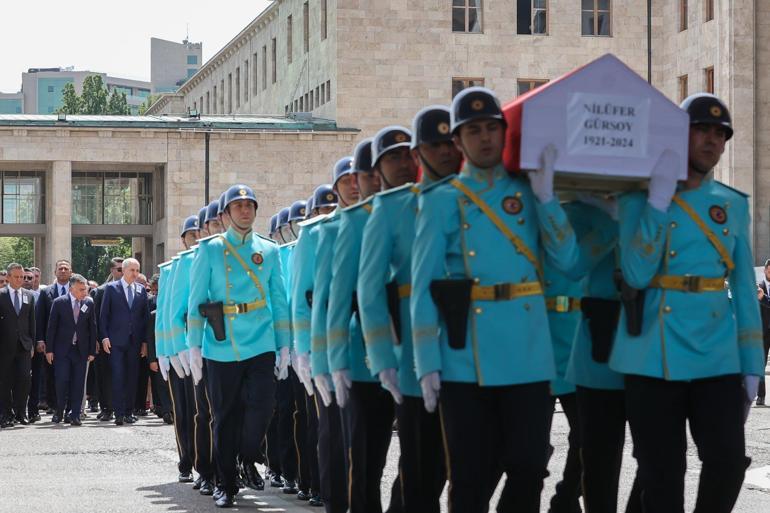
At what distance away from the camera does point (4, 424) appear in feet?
69.7

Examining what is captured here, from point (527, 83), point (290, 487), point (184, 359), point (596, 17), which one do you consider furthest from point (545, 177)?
point (596, 17)

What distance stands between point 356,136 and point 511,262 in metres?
50.6

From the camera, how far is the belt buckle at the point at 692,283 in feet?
23.8

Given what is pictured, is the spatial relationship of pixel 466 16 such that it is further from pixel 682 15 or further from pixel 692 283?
pixel 692 283

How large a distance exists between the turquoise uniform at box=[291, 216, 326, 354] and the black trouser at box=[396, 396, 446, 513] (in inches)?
96.5

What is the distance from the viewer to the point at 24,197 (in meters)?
58.1

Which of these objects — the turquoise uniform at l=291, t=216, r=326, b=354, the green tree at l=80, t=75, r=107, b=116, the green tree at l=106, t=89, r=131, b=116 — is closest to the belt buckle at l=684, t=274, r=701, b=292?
the turquoise uniform at l=291, t=216, r=326, b=354

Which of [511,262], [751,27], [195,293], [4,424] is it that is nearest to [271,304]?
[195,293]

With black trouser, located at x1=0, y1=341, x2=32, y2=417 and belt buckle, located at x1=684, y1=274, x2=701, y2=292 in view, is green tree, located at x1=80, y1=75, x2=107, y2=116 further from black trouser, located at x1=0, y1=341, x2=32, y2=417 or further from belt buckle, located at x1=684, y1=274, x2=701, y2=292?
belt buckle, located at x1=684, y1=274, x2=701, y2=292

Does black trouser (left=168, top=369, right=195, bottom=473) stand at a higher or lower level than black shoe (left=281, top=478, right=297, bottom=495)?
higher

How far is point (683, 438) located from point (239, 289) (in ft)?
16.6

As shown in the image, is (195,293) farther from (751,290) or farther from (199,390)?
(751,290)

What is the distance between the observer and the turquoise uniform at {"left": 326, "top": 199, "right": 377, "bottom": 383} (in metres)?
8.13

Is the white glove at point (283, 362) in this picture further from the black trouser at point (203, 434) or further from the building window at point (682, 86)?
the building window at point (682, 86)
